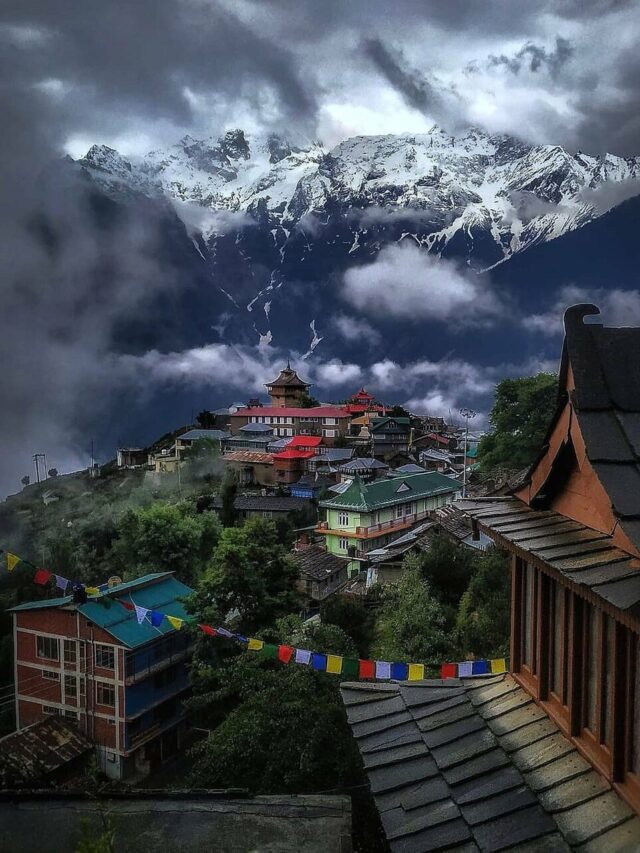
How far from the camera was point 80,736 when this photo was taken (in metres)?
28.4

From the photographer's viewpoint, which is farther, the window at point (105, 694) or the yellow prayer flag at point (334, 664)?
the window at point (105, 694)

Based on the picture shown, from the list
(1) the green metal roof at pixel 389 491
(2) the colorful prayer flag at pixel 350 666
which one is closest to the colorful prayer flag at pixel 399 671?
(2) the colorful prayer flag at pixel 350 666

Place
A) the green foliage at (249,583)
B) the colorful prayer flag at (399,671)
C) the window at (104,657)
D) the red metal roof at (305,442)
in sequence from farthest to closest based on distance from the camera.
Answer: the red metal roof at (305,442) < the window at (104,657) < the green foliage at (249,583) < the colorful prayer flag at (399,671)

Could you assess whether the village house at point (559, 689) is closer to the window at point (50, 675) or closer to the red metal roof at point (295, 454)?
the window at point (50, 675)

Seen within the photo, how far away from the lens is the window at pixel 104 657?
2850 cm

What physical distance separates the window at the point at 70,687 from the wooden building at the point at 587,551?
1084 inches

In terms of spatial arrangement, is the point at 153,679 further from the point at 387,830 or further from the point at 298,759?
the point at 387,830

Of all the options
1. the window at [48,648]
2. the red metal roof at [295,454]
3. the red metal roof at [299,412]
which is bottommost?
the window at [48,648]

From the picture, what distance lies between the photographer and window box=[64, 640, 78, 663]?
29.3 metres

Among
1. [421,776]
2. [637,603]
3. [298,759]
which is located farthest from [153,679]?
[637,603]

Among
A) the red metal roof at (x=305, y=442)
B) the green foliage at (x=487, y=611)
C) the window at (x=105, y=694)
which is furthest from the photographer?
the red metal roof at (x=305, y=442)

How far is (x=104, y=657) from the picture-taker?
28609 millimetres

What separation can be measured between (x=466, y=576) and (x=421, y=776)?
84.2 feet

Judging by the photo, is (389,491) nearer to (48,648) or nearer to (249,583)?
(249,583)
